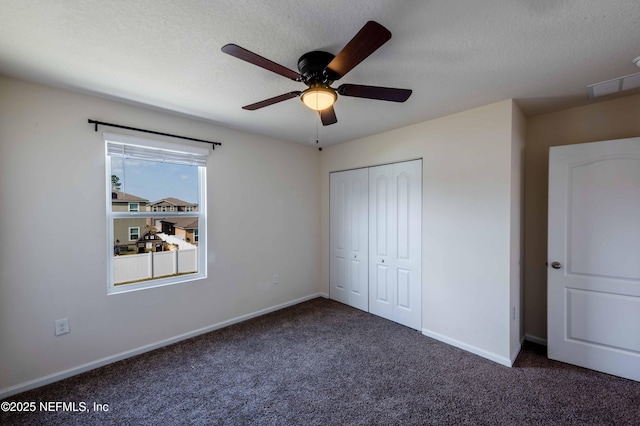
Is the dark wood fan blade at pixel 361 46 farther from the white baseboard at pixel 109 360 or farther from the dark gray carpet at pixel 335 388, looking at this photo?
the white baseboard at pixel 109 360

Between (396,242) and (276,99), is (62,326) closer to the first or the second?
(276,99)

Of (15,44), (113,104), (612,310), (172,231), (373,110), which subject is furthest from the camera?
(172,231)

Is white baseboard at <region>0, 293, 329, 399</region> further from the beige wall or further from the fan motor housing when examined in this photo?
the beige wall

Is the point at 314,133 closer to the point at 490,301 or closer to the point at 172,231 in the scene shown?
the point at 172,231

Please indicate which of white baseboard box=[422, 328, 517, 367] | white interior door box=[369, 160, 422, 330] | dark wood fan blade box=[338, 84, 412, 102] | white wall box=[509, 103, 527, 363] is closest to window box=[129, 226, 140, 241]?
dark wood fan blade box=[338, 84, 412, 102]

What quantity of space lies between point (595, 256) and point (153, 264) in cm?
420

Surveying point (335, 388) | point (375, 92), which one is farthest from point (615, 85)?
point (335, 388)

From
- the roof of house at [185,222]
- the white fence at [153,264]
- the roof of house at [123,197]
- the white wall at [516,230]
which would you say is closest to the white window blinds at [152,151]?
the roof of house at [123,197]

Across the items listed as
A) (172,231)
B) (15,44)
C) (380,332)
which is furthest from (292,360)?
(15,44)

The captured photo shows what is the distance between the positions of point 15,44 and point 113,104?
84cm

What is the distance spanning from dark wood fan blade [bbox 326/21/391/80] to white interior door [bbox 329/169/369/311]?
88.7 inches

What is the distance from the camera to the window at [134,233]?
103 inches

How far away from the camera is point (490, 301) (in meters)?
2.49

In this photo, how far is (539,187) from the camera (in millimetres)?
2750
